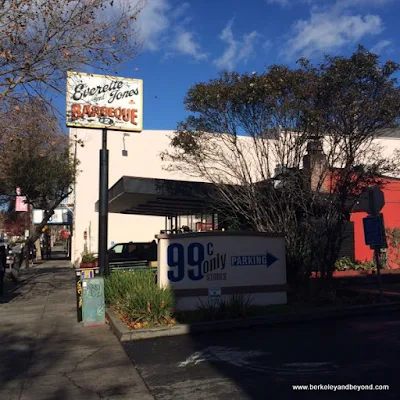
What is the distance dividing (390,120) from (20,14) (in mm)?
8726

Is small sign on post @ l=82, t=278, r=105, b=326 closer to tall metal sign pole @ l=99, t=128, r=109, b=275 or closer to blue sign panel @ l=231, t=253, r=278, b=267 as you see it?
tall metal sign pole @ l=99, t=128, r=109, b=275

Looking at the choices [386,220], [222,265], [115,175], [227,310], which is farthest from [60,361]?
[115,175]

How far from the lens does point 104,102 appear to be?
11.4 m

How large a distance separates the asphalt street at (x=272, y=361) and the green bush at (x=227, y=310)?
571 millimetres

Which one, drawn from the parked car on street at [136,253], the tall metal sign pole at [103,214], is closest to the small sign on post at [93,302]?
the tall metal sign pole at [103,214]

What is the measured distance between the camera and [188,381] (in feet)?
18.5

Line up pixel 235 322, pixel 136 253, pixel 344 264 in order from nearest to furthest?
pixel 235 322 < pixel 344 264 < pixel 136 253

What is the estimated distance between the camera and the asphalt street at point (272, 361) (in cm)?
525

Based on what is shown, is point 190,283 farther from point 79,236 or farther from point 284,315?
point 79,236

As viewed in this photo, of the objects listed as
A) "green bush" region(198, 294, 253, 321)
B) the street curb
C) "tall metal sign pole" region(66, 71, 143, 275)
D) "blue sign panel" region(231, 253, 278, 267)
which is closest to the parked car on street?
"tall metal sign pole" region(66, 71, 143, 275)

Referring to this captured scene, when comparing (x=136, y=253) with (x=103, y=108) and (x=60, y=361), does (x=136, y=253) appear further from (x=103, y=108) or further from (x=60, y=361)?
(x=60, y=361)

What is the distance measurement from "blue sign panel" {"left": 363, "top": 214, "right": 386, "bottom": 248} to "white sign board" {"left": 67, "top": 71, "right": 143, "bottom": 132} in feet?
21.2

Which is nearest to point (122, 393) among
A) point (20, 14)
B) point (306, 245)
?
point (306, 245)

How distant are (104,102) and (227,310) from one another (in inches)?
238
